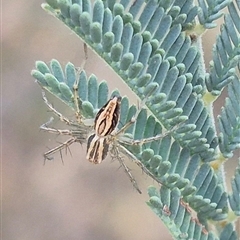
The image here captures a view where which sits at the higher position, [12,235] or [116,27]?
[116,27]

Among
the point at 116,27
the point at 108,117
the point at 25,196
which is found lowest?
the point at 25,196

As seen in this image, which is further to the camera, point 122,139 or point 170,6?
point 122,139

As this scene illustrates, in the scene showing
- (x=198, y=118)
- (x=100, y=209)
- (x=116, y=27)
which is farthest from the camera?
(x=100, y=209)

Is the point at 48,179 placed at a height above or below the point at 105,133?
below

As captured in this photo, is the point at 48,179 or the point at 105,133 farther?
the point at 48,179

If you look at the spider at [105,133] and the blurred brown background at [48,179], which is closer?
the spider at [105,133]

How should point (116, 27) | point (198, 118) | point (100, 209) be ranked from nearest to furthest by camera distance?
point (116, 27)
point (198, 118)
point (100, 209)

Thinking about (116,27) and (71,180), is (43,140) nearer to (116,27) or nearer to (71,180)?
(71,180)

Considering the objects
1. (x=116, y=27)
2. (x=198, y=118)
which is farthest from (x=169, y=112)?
(x=116, y=27)
